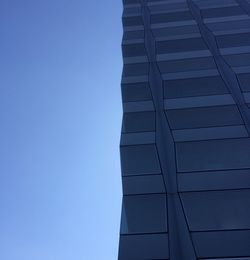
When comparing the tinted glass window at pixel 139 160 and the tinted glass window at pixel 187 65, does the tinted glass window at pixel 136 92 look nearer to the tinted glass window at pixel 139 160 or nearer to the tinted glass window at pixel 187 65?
the tinted glass window at pixel 187 65

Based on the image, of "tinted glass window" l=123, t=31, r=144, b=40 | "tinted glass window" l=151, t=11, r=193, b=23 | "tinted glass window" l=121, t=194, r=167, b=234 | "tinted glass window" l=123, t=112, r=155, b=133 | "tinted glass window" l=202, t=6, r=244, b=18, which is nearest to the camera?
"tinted glass window" l=121, t=194, r=167, b=234

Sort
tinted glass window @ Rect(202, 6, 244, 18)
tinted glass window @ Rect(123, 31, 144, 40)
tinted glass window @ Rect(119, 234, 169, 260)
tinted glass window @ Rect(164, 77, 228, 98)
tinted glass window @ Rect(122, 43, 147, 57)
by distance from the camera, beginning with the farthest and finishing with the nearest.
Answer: tinted glass window @ Rect(202, 6, 244, 18), tinted glass window @ Rect(123, 31, 144, 40), tinted glass window @ Rect(122, 43, 147, 57), tinted glass window @ Rect(164, 77, 228, 98), tinted glass window @ Rect(119, 234, 169, 260)

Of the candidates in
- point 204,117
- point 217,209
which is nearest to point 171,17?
point 204,117

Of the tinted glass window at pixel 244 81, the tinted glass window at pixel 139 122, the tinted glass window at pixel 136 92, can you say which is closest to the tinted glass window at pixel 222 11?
the tinted glass window at pixel 244 81

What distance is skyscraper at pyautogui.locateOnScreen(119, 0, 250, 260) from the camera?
9266mm

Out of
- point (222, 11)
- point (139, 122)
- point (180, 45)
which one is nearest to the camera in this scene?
point (139, 122)

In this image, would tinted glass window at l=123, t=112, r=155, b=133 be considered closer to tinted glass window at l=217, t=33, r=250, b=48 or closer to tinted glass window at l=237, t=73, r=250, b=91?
tinted glass window at l=237, t=73, r=250, b=91

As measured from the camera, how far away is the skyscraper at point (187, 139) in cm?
927

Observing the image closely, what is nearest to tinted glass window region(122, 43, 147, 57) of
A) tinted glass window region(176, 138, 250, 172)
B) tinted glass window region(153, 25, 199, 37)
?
tinted glass window region(153, 25, 199, 37)

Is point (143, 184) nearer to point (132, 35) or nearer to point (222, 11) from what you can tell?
point (132, 35)

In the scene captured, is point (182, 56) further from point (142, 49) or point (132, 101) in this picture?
point (132, 101)

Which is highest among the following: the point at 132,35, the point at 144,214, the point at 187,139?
the point at 132,35

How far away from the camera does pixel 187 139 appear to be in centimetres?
1192

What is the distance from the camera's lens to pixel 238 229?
9258 millimetres
